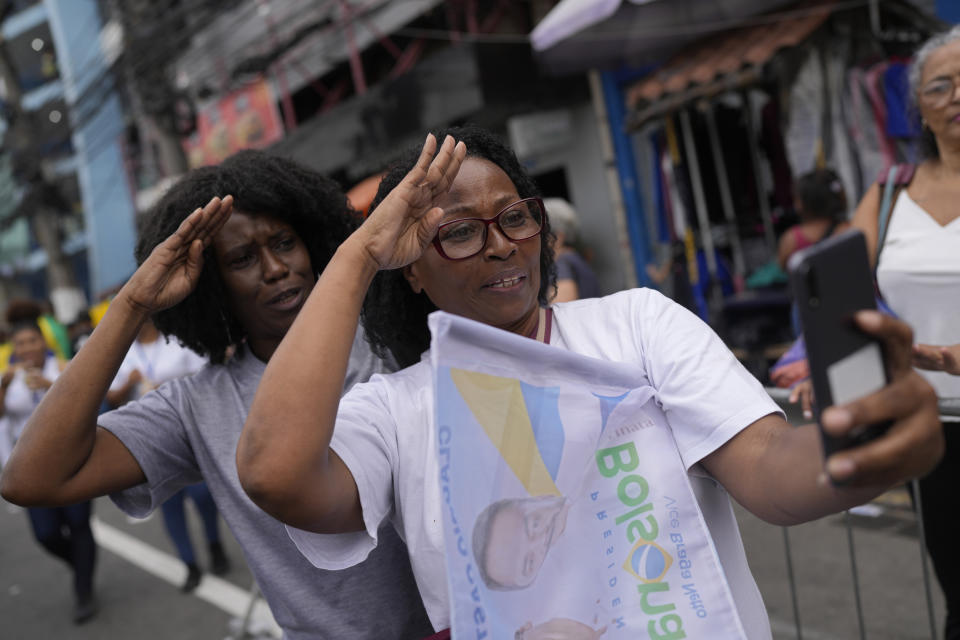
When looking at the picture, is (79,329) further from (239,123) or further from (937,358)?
(937,358)

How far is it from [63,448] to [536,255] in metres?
1.09

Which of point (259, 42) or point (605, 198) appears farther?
point (259, 42)

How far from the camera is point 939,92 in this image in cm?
246

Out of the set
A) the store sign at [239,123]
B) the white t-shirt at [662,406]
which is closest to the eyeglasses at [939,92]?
the white t-shirt at [662,406]

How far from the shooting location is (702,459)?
4.55 ft

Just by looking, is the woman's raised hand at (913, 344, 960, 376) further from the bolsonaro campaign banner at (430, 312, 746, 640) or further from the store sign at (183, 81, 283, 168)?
the store sign at (183, 81, 283, 168)

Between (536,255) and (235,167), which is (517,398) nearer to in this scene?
(536,255)

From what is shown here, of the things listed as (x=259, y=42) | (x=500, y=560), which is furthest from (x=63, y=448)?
(x=259, y=42)

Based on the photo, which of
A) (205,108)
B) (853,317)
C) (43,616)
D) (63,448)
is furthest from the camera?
(205,108)

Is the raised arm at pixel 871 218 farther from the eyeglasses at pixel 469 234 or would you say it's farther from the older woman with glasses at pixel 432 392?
the eyeglasses at pixel 469 234

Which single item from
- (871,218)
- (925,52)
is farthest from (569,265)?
(925,52)

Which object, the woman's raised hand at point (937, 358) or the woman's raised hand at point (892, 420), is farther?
the woman's raised hand at point (937, 358)

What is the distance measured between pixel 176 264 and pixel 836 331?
4.61 ft

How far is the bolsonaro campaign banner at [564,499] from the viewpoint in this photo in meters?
1.21
